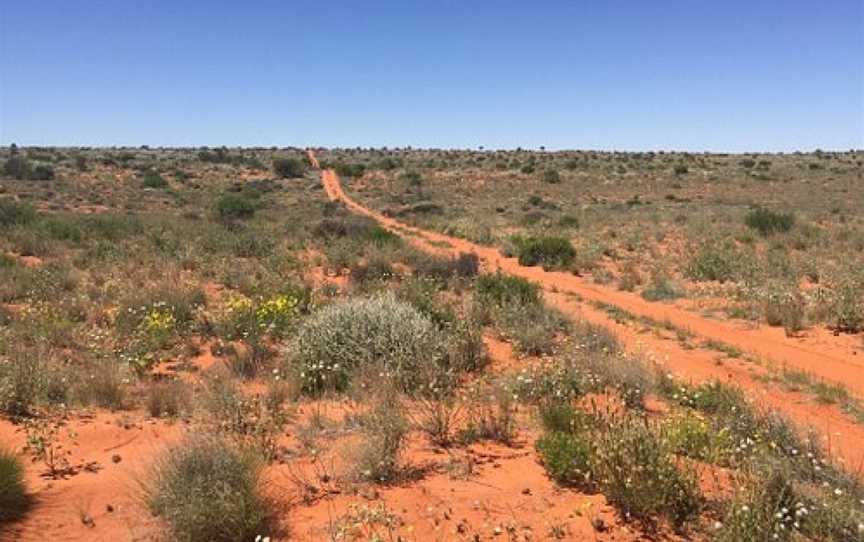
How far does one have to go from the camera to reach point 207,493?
4.40 meters

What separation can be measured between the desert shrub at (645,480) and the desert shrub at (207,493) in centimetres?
235

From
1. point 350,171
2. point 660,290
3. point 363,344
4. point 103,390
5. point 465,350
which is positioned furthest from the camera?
point 350,171

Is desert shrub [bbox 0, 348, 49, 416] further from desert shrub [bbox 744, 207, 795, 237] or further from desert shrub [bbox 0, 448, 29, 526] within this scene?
desert shrub [bbox 744, 207, 795, 237]

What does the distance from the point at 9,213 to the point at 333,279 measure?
1351cm

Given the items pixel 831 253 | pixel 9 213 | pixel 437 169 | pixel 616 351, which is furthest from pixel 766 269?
pixel 437 169

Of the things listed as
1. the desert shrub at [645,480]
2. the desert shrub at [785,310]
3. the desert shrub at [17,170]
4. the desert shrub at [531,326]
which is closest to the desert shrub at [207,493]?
the desert shrub at [645,480]

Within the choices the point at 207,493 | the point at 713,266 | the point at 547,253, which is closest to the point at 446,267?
the point at 547,253

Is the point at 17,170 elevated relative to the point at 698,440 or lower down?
elevated

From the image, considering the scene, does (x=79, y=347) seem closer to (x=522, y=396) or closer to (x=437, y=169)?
(x=522, y=396)

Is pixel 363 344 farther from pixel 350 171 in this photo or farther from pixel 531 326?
pixel 350 171

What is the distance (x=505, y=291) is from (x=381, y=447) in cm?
672

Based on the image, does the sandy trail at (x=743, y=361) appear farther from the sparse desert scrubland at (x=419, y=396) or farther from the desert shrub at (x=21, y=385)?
the desert shrub at (x=21, y=385)

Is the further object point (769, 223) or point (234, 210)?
point (234, 210)

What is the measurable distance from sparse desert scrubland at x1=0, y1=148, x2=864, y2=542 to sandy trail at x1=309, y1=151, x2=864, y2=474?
2.3 inches
